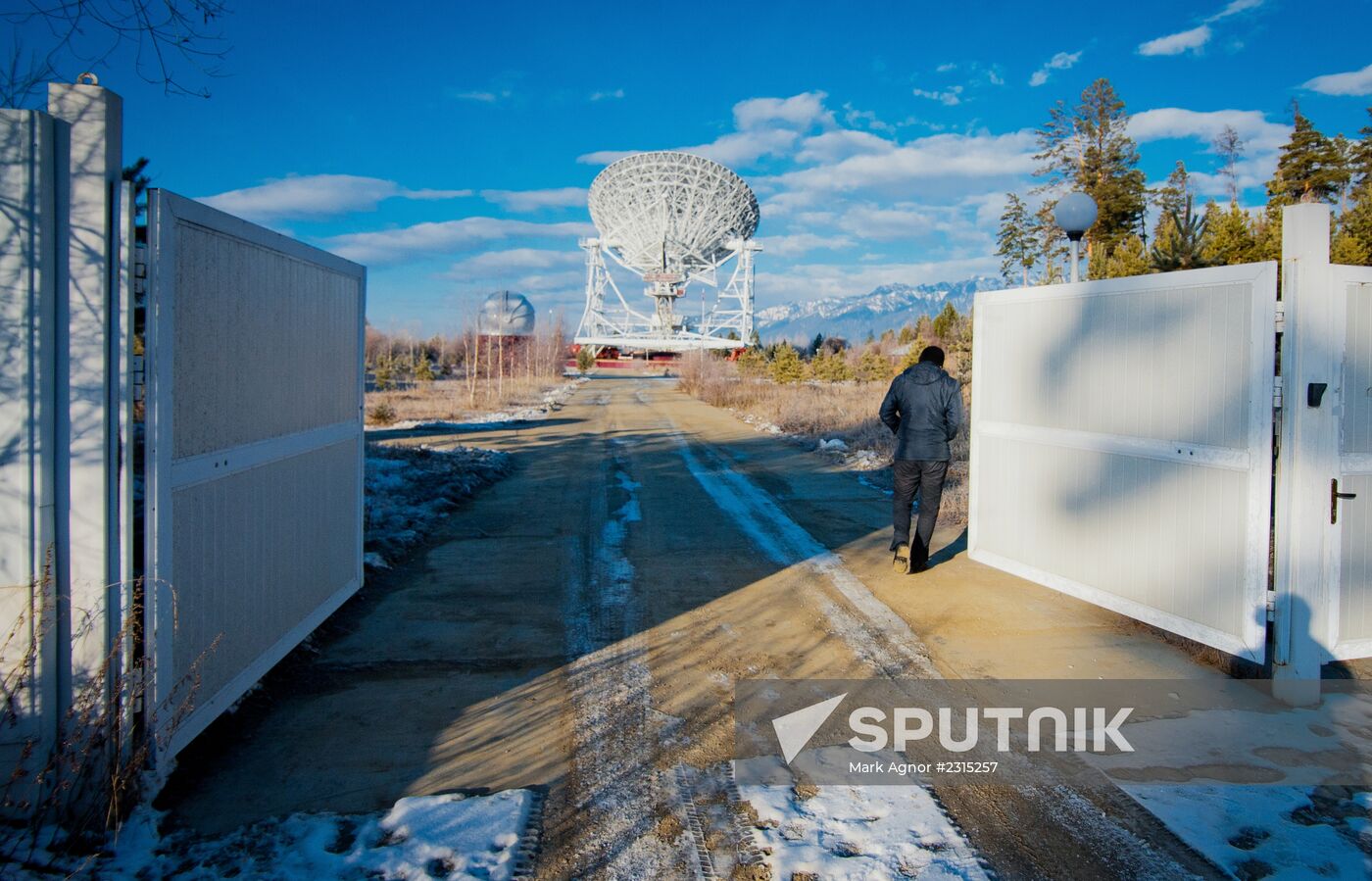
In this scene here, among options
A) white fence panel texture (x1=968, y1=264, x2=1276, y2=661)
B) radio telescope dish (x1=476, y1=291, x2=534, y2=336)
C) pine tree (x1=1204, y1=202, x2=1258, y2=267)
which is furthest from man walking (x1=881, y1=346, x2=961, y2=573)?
radio telescope dish (x1=476, y1=291, x2=534, y2=336)

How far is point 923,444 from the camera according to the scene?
6617mm

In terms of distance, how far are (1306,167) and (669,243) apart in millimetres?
38098

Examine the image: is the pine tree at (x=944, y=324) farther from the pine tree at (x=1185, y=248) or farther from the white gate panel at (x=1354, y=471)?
the white gate panel at (x=1354, y=471)

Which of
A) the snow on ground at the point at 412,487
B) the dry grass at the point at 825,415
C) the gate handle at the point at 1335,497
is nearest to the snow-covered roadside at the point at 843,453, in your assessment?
the dry grass at the point at 825,415

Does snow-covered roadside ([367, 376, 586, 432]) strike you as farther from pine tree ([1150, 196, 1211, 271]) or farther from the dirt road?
pine tree ([1150, 196, 1211, 271])

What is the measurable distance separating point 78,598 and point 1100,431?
5.22 m

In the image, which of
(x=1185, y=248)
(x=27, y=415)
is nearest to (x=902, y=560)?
(x=27, y=415)

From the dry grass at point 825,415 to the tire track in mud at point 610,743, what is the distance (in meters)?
4.29

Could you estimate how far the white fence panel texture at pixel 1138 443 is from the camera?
4328 mm

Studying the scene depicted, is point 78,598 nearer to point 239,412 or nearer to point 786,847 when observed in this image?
point 239,412

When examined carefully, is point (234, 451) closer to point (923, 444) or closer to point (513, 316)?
point (923, 444)

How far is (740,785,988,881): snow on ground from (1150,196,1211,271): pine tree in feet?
55.2

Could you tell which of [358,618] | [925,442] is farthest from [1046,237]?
[358,618]

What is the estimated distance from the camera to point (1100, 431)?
5.40 meters
